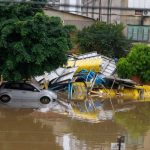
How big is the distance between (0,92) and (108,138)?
9.29 m

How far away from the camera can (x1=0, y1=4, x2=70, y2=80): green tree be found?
22.7 m

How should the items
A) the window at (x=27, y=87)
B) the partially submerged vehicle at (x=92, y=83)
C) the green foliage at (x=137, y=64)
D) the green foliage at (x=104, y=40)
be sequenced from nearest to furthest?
the window at (x=27, y=87) < the partially submerged vehicle at (x=92, y=83) < the green foliage at (x=137, y=64) < the green foliage at (x=104, y=40)

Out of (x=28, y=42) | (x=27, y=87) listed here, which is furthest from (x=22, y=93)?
(x=28, y=42)

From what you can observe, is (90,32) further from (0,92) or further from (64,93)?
(0,92)

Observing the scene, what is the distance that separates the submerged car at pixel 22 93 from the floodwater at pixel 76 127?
911mm

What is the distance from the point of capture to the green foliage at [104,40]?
36.4 meters

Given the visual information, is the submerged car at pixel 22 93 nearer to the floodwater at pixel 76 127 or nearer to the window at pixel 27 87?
the window at pixel 27 87

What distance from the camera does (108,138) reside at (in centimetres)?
1770

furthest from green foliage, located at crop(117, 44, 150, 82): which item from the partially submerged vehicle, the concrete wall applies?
the concrete wall

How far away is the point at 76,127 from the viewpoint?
19375 mm

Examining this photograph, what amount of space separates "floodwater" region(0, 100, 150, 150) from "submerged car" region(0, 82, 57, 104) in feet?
2.99

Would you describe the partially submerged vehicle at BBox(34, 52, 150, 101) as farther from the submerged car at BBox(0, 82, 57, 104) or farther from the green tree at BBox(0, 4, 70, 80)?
the green tree at BBox(0, 4, 70, 80)

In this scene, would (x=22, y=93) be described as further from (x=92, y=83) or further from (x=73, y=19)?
(x=73, y=19)

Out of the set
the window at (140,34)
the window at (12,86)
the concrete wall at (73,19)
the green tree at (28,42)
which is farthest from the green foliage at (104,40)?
the window at (12,86)
